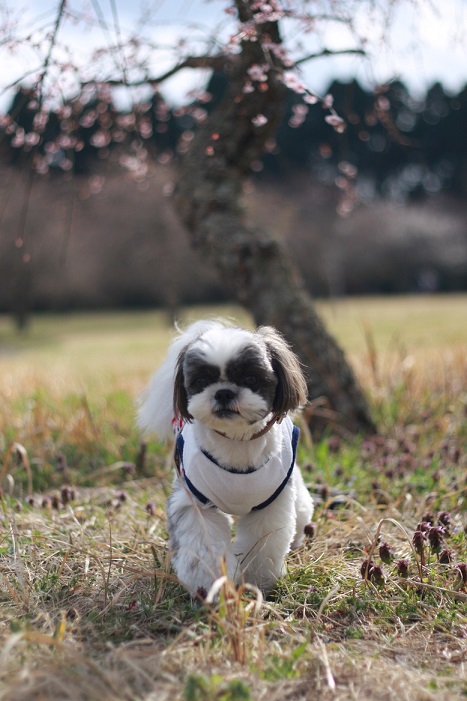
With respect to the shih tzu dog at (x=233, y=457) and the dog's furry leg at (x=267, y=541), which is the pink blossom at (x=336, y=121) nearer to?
the shih tzu dog at (x=233, y=457)

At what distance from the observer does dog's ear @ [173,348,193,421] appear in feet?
8.74

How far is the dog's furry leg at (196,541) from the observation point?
253 cm

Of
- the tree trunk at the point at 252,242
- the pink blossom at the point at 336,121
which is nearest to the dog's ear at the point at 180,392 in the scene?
the pink blossom at the point at 336,121

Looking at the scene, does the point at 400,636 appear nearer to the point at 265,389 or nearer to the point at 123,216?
the point at 265,389

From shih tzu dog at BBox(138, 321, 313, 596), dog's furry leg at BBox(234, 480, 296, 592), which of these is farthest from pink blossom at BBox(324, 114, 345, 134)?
dog's furry leg at BBox(234, 480, 296, 592)

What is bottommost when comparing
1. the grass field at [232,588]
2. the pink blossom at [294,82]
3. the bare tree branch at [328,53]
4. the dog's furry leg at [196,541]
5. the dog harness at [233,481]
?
the grass field at [232,588]

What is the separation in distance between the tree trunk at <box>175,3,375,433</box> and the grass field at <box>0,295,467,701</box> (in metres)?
0.37

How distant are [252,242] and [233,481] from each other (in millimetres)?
2592

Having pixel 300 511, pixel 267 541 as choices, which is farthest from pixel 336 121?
pixel 267 541

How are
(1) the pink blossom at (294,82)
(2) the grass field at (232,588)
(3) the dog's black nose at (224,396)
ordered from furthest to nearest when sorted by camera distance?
(1) the pink blossom at (294,82) → (3) the dog's black nose at (224,396) → (2) the grass field at (232,588)

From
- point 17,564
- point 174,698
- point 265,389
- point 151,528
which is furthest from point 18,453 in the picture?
point 174,698

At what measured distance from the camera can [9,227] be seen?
66.9ft

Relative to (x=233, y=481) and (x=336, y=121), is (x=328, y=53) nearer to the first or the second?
(x=336, y=121)

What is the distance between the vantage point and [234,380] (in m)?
2.52
